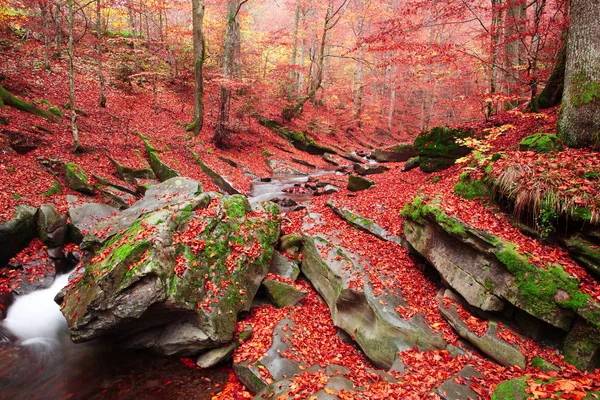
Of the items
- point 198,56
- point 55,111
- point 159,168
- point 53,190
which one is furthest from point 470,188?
point 55,111

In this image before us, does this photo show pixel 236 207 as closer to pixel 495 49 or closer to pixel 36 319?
pixel 36 319

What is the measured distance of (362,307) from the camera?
6.36 meters

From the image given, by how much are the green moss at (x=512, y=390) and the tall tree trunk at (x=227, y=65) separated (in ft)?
52.3

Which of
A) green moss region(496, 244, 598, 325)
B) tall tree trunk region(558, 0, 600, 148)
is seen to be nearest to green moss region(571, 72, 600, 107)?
tall tree trunk region(558, 0, 600, 148)

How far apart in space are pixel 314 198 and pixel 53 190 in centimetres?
911

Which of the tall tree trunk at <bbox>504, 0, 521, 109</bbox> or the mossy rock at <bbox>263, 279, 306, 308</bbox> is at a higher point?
the tall tree trunk at <bbox>504, 0, 521, 109</bbox>

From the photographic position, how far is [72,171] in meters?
10.1

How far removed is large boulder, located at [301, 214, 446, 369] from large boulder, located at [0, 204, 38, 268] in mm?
7503

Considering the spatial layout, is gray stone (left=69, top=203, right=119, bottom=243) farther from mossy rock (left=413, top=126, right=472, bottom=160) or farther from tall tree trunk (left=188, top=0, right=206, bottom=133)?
mossy rock (left=413, top=126, right=472, bottom=160)

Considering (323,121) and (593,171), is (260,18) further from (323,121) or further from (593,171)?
(593,171)

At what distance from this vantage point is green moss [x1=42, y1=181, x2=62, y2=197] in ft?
30.3

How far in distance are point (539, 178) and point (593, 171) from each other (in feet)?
2.62

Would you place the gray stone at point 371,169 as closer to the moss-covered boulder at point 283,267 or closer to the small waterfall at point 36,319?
the moss-covered boulder at point 283,267

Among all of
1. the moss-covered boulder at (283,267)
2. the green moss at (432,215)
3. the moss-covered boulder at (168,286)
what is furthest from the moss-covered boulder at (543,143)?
the moss-covered boulder at (168,286)
